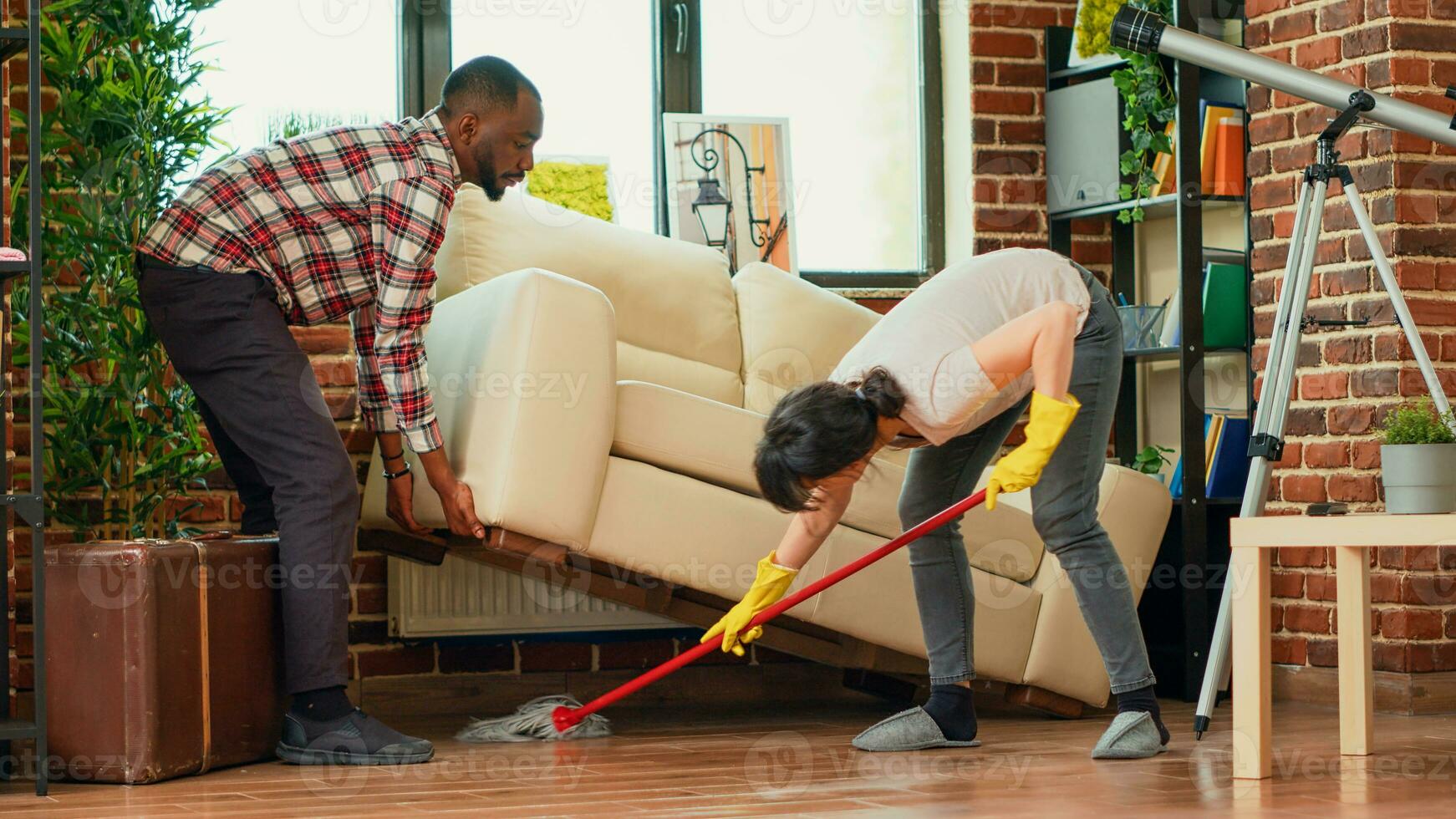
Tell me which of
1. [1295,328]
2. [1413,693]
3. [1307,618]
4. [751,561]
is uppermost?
[1295,328]

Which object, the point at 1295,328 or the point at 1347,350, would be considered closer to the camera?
the point at 1295,328

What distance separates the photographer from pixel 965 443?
2768 mm

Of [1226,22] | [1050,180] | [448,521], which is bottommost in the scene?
[448,521]

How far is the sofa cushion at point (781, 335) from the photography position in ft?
12.0

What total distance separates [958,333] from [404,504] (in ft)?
3.61

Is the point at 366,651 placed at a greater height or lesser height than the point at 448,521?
lesser

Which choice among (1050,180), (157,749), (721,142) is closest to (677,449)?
(157,749)

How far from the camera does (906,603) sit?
316 cm

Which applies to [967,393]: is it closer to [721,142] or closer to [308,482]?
[308,482]

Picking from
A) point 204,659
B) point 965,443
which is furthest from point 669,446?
point 204,659

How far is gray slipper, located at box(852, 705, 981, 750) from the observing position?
2.76 meters

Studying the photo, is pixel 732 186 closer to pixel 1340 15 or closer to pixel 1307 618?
pixel 1340 15

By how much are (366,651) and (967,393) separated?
1736mm

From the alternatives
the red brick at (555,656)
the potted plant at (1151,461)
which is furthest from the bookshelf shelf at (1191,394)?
the red brick at (555,656)
